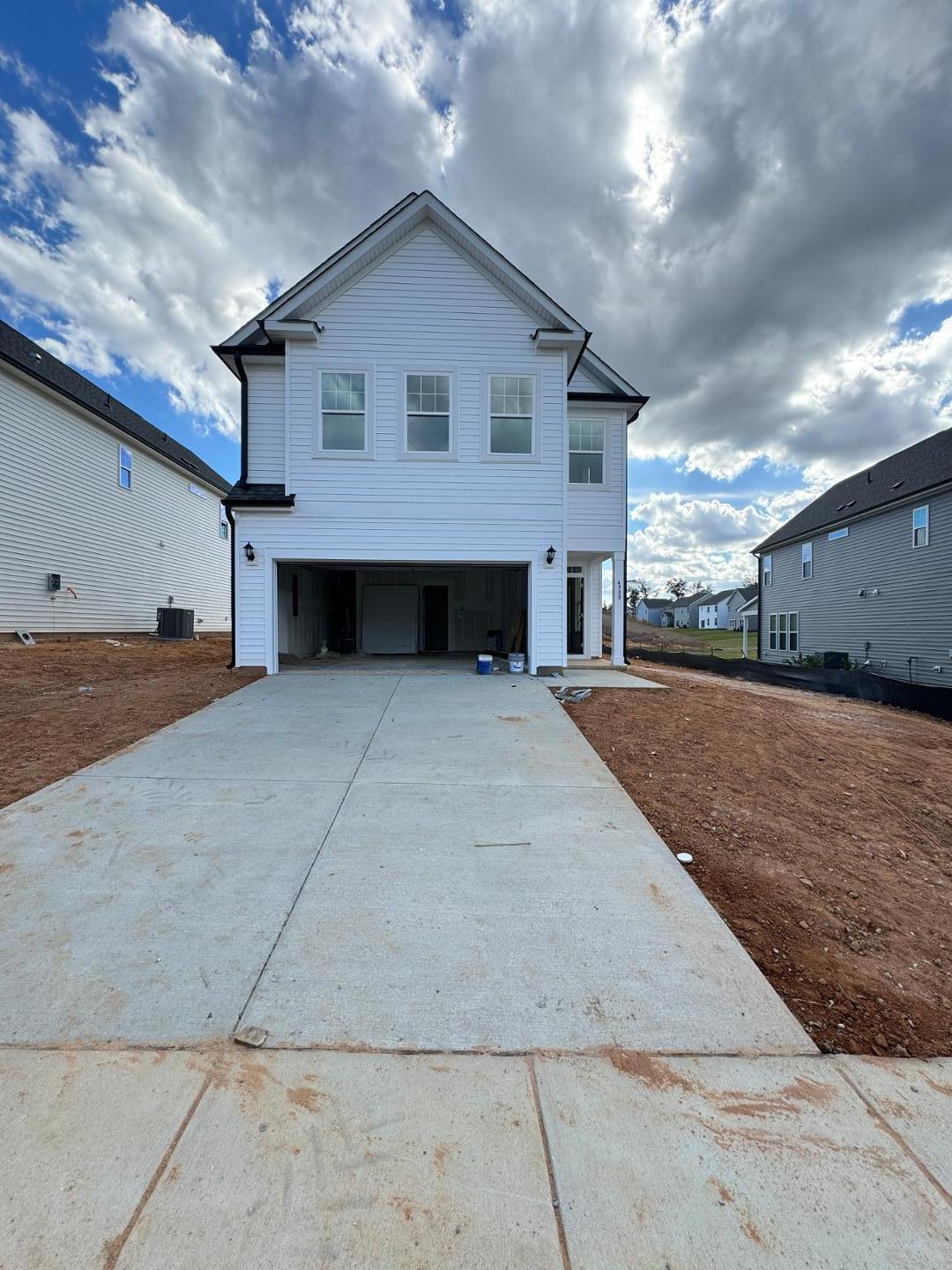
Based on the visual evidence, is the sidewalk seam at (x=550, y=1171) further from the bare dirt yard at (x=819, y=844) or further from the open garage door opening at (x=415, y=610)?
the open garage door opening at (x=415, y=610)

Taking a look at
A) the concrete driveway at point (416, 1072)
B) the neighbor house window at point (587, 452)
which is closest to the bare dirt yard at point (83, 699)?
the concrete driveway at point (416, 1072)

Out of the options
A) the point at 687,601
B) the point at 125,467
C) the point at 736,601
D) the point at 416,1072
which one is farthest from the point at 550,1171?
the point at 687,601

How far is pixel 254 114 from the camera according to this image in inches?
440

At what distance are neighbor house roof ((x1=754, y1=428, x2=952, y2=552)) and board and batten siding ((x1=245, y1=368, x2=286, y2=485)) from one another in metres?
18.2

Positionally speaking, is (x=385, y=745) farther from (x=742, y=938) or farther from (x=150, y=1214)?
(x=150, y=1214)

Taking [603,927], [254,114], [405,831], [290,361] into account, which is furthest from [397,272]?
[603,927]

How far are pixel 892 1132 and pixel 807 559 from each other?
24985 millimetres

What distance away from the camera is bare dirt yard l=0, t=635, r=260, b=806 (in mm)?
5156

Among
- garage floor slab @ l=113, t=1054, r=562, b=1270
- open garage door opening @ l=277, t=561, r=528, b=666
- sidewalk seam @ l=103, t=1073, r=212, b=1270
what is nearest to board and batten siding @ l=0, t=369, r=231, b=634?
open garage door opening @ l=277, t=561, r=528, b=666

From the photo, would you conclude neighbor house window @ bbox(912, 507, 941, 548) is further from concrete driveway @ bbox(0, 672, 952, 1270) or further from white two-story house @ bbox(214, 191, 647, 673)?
concrete driveway @ bbox(0, 672, 952, 1270)

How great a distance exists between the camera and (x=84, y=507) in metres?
15.7

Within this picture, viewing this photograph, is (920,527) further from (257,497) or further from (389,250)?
(257,497)

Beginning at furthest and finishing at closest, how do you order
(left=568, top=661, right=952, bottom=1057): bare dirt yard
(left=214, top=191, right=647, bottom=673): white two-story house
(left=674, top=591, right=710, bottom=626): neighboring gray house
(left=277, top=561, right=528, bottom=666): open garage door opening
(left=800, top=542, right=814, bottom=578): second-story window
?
(left=674, top=591, right=710, bottom=626): neighboring gray house → (left=800, top=542, right=814, bottom=578): second-story window → (left=277, top=561, right=528, bottom=666): open garage door opening → (left=214, top=191, right=647, bottom=673): white two-story house → (left=568, top=661, right=952, bottom=1057): bare dirt yard

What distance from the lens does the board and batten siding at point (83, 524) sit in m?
13.4
